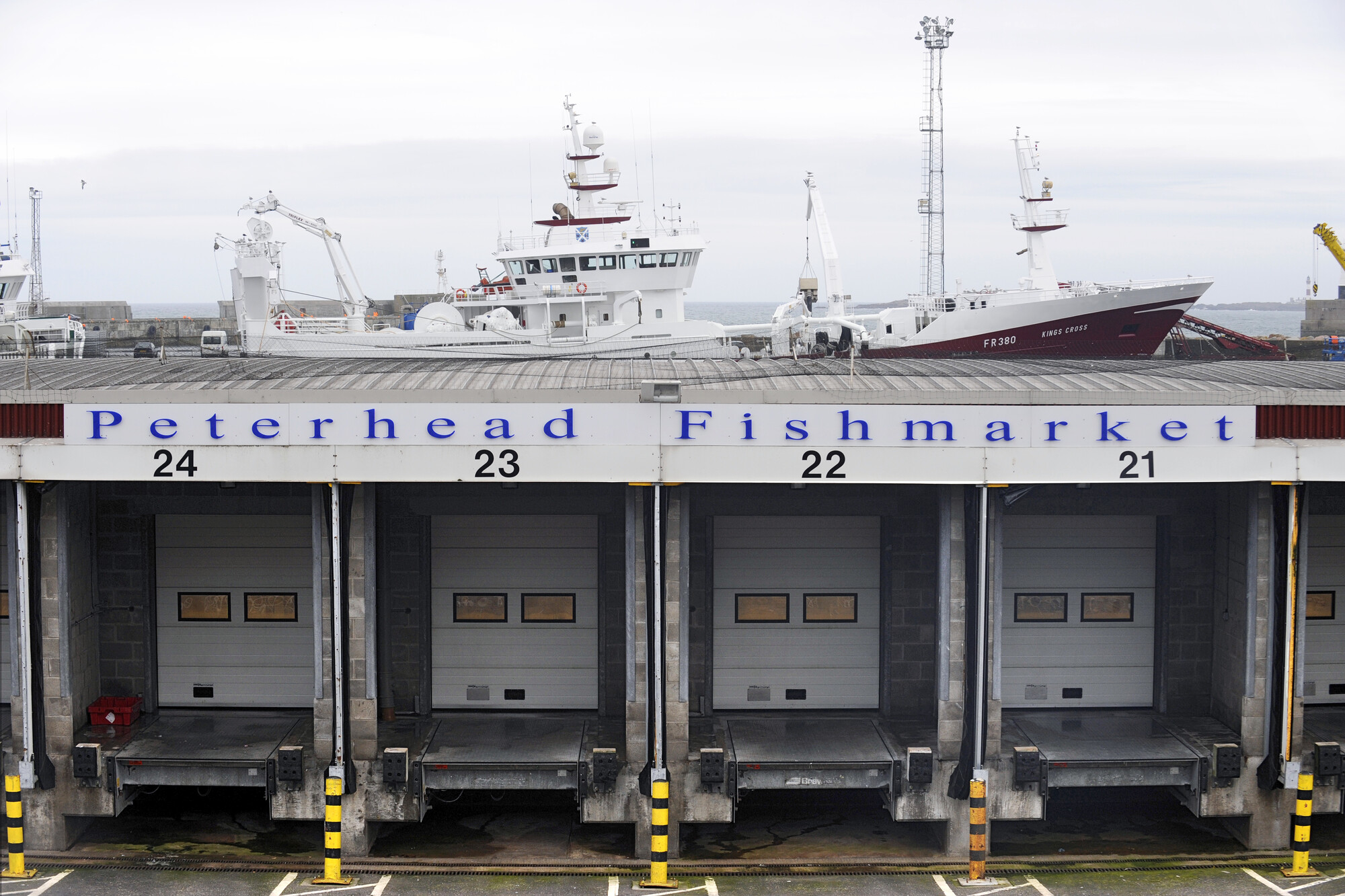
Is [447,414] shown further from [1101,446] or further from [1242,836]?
[1242,836]

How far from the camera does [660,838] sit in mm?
16172

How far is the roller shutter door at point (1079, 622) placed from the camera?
19859 mm

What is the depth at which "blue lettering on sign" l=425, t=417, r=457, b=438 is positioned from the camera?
53.8 feet

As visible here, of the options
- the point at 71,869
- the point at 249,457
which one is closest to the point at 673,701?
the point at 249,457

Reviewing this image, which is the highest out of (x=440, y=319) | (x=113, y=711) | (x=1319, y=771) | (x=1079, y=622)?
(x=440, y=319)

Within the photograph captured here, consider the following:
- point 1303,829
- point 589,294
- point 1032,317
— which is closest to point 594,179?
point 589,294

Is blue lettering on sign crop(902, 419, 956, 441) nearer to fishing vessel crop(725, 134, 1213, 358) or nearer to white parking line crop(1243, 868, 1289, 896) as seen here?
white parking line crop(1243, 868, 1289, 896)

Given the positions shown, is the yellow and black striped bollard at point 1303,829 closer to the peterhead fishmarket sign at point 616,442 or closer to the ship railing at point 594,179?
the peterhead fishmarket sign at point 616,442

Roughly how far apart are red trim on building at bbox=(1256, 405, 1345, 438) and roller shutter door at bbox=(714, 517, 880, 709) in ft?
19.6

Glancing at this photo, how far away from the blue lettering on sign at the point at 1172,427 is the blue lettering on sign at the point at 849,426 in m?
3.95

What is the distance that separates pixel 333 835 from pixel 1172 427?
40.8 feet

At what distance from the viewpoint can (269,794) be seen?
17.3 metres

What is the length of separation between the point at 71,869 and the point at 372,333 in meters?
35.4

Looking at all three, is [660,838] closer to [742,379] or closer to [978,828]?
[978,828]
